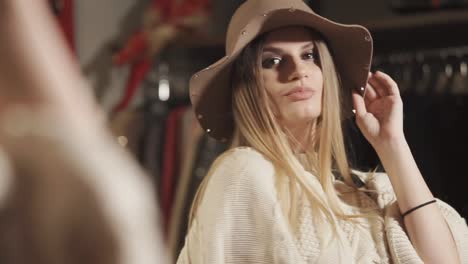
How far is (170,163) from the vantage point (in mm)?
1695

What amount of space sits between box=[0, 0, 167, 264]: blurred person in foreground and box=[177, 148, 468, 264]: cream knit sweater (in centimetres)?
50

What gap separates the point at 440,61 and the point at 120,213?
1.30 m

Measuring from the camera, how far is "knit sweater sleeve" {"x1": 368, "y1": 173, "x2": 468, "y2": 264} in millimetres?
790

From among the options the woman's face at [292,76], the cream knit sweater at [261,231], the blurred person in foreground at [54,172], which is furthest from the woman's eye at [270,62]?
the blurred person in foreground at [54,172]

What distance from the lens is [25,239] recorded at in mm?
266

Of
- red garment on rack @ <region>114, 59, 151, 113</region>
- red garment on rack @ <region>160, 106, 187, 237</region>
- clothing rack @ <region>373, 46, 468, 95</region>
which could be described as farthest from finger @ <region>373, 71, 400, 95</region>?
red garment on rack @ <region>114, 59, 151, 113</region>

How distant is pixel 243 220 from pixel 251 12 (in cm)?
25

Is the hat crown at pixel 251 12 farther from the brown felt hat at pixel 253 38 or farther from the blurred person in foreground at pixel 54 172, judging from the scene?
the blurred person in foreground at pixel 54 172

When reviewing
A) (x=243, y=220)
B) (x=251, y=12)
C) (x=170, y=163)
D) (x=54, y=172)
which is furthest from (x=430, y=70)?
(x=54, y=172)

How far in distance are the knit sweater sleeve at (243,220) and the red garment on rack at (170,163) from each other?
859 millimetres

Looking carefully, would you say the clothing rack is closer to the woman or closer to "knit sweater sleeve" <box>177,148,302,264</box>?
the woman

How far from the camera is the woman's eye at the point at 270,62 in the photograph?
86 centimetres

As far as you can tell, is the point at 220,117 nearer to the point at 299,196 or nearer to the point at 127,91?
the point at 299,196

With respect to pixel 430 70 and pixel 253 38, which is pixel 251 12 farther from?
pixel 430 70
